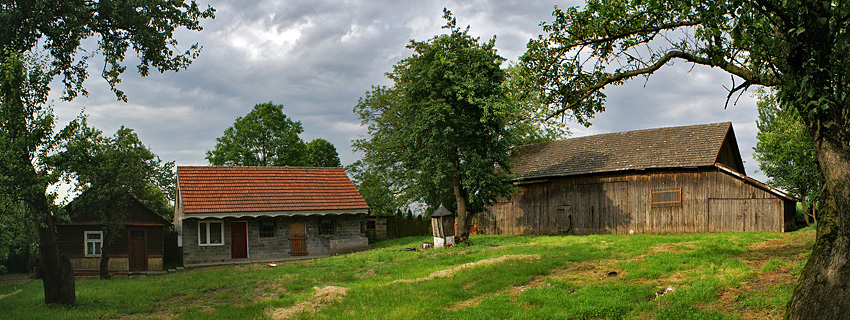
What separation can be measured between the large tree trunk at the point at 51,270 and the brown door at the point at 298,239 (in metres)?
14.3

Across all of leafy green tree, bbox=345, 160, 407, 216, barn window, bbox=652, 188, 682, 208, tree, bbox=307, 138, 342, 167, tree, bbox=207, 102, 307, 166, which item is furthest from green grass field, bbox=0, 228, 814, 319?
tree, bbox=307, 138, 342, 167

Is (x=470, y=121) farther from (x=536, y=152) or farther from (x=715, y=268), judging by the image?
(x=715, y=268)

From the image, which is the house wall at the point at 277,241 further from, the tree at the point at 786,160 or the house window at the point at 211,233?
the tree at the point at 786,160

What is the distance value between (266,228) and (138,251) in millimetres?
6111

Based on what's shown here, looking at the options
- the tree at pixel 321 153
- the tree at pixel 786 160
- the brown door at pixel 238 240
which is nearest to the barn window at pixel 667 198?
the tree at pixel 786 160

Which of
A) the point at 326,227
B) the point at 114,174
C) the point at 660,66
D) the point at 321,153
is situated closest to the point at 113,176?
the point at 114,174

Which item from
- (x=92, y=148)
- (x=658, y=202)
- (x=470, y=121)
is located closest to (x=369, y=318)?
(x=92, y=148)

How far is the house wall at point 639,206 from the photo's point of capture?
24.6 m

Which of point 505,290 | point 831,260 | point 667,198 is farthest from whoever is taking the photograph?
point 667,198

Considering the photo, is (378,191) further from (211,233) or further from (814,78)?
(814,78)

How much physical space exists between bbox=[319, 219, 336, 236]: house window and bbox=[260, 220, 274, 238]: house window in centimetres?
262

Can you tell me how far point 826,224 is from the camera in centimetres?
866

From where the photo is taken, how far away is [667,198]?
26875mm

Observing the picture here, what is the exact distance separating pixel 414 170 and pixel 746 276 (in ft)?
61.2
